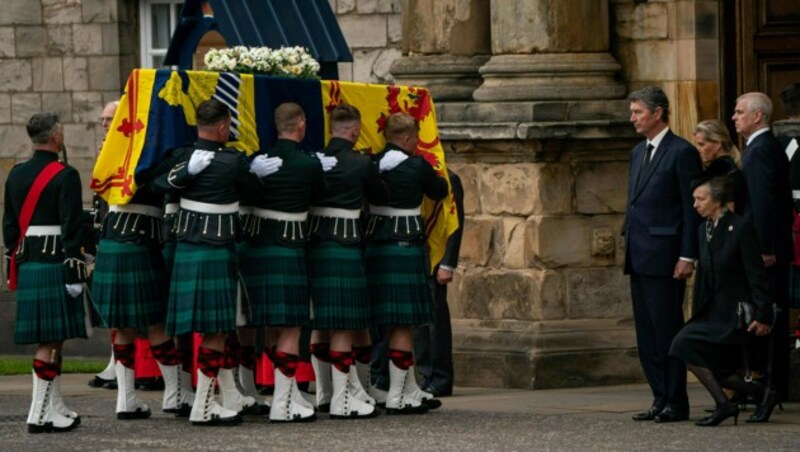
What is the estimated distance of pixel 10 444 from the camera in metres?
12.8

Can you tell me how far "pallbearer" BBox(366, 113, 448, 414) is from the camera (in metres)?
14.1

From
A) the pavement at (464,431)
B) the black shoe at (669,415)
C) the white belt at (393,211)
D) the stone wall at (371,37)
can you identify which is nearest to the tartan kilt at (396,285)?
the white belt at (393,211)

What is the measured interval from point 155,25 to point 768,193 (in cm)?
919

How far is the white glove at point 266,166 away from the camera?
533 inches

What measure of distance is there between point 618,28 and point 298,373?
327 centimetres

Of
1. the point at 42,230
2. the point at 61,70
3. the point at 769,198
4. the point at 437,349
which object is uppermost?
the point at 61,70

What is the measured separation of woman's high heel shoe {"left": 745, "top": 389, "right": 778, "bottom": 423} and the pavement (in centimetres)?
5

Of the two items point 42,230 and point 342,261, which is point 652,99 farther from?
point 42,230

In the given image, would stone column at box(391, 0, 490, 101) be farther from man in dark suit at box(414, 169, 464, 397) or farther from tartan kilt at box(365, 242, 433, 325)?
tartan kilt at box(365, 242, 433, 325)

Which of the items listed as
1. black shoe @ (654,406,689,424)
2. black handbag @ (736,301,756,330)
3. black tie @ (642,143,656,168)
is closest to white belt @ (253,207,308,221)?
black tie @ (642,143,656,168)

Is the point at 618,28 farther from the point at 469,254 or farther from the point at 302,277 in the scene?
the point at 302,277

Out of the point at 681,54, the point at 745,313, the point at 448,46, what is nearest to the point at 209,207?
the point at 745,313

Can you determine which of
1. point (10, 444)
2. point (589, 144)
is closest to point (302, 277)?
point (10, 444)

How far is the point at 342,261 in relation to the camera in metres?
13.8
